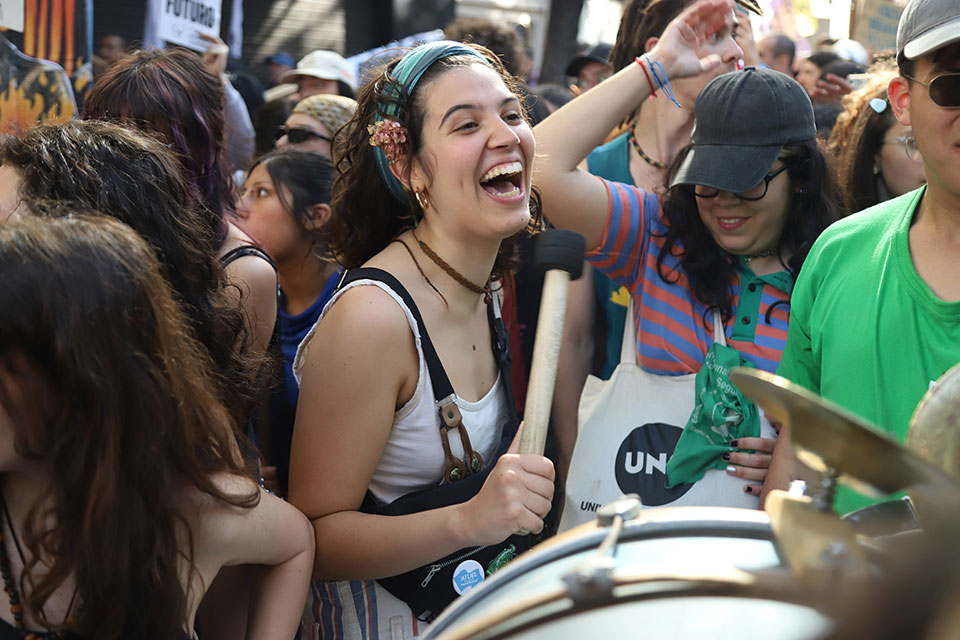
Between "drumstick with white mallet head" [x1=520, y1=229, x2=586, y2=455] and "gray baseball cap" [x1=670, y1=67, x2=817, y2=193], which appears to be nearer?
"drumstick with white mallet head" [x1=520, y1=229, x2=586, y2=455]

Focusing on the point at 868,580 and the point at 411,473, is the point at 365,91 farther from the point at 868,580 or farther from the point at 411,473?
the point at 868,580

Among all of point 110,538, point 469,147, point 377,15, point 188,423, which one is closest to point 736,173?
point 469,147

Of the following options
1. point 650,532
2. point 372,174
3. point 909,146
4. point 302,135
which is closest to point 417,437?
point 372,174

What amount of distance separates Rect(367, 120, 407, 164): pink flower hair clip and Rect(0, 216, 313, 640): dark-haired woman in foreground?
0.73 meters

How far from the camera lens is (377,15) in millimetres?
13258

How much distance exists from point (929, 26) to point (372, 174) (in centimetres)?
126

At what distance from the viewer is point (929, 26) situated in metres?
1.82

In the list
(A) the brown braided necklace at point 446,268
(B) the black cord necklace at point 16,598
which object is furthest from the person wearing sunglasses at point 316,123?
(B) the black cord necklace at point 16,598

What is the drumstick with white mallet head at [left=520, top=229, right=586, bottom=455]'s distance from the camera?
1794 millimetres

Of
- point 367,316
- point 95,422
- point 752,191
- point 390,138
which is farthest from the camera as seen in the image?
point 752,191

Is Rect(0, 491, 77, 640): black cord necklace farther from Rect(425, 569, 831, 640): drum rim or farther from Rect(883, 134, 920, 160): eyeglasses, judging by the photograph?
Rect(883, 134, 920, 160): eyeglasses

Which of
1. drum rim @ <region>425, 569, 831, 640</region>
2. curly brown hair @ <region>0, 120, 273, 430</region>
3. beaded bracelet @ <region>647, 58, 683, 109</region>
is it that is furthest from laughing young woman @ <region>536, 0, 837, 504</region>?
drum rim @ <region>425, 569, 831, 640</region>

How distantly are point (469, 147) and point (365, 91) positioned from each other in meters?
0.36

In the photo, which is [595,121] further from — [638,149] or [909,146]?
[909,146]
